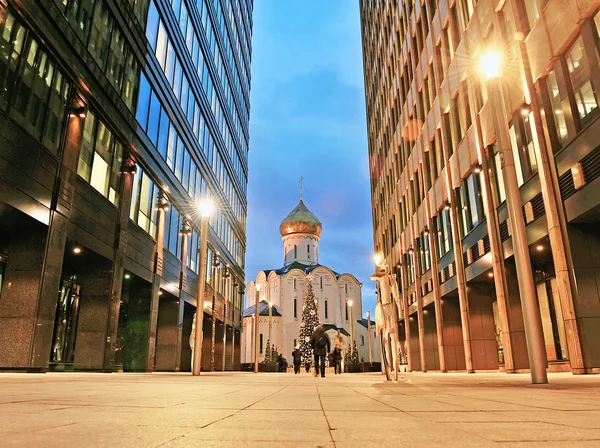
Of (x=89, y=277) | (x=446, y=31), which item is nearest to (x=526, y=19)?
(x=446, y=31)

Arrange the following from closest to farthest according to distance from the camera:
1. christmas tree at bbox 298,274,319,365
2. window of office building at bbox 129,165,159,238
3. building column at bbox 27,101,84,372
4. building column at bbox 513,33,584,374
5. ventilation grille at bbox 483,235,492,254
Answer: building column at bbox 513,33,584,374 → building column at bbox 27,101,84,372 → ventilation grille at bbox 483,235,492,254 → window of office building at bbox 129,165,159,238 → christmas tree at bbox 298,274,319,365

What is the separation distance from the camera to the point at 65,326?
23.2 meters

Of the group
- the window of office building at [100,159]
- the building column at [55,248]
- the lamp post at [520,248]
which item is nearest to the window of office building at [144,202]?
the window of office building at [100,159]

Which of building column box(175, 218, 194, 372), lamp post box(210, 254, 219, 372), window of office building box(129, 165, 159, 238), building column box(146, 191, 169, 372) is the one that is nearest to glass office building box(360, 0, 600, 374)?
building column box(146, 191, 169, 372)

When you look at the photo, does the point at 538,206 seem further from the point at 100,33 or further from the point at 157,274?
the point at 157,274

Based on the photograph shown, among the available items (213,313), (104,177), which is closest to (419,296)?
(213,313)

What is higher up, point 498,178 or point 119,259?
point 498,178

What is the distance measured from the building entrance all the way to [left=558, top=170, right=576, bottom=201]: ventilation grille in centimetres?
2164

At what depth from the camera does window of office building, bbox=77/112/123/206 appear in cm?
1808

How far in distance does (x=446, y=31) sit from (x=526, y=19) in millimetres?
9697

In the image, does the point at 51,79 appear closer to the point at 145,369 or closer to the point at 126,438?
the point at 145,369

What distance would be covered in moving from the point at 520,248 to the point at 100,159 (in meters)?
16.5

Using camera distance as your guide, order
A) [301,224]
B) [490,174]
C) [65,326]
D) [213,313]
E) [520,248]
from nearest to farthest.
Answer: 1. [520,248]
2. [490,174]
3. [65,326]
4. [213,313]
5. [301,224]

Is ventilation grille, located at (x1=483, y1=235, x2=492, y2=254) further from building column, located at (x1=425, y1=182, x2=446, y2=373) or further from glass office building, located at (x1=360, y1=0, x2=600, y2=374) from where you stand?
building column, located at (x1=425, y1=182, x2=446, y2=373)
